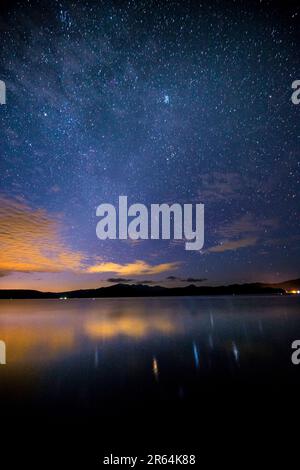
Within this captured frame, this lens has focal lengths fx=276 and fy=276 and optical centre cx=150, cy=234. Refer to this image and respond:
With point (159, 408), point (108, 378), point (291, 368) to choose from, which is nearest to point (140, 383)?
point (108, 378)

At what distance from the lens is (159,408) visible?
7922 mm

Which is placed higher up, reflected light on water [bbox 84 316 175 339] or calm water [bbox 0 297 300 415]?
calm water [bbox 0 297 300 415]

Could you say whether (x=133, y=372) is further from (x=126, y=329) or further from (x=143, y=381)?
(x=126, y=329)

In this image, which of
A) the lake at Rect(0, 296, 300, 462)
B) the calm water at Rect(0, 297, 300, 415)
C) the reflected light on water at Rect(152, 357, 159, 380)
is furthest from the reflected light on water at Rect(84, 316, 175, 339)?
the reflected light on water at Rect(152, 357, 159, 380)

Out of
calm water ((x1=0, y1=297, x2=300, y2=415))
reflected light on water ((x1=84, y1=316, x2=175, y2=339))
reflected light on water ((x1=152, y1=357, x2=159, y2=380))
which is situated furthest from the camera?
reflected light on water ((x1=84, y1=316, x2=175, y2=339))

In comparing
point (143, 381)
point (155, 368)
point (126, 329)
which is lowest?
point (126, 329)

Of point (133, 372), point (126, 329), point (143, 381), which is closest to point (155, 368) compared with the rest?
point (133, 372)

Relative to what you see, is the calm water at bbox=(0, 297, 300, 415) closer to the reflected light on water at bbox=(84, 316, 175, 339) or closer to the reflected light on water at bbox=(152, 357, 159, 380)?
the reflected light on water at bbox=(152, 357, 159, 380)

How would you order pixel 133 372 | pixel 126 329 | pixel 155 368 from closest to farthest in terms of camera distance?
pixel 133 372 < pixel 155 368 < pixel 126 329

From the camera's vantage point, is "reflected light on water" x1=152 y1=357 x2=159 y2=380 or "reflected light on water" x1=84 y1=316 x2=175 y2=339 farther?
"reflected light on water" x1=84 y1=316 x2=175 y2=339

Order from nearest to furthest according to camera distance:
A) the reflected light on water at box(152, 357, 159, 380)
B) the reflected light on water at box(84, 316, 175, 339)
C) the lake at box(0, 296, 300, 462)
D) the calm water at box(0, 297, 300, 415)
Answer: the lake at box(0, 296, 300, 462) < the calm water at box(0, 297, 300, 415) < the reflected light on water at box(152, 357, 159, 380) < the reflected light on water at box(84, 316, 175, 339)
